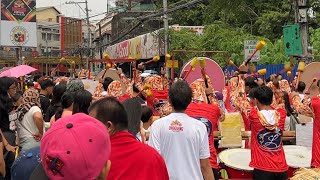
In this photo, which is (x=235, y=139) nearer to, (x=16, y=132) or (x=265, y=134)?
(x=265, y=134)

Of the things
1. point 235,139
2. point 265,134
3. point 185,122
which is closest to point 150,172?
point 185,122

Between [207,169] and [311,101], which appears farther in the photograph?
[311,101]

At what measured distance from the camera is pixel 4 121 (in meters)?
4.89

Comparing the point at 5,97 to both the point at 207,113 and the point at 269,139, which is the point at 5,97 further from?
the point at 269,139

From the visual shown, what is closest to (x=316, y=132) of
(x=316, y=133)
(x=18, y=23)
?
(x=316, y=133)

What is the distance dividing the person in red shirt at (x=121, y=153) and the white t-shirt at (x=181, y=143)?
117 cm

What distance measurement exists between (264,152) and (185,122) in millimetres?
1494

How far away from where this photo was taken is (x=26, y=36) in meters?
29.4

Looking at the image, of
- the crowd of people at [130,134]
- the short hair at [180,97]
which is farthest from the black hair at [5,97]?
the short hair at [180,97]

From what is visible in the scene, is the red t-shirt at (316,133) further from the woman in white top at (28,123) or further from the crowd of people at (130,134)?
the woman in white top at (28,123)

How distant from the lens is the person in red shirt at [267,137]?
480 centimetres

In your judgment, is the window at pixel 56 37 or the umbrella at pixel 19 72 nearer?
the umbrella at pixel 19 72

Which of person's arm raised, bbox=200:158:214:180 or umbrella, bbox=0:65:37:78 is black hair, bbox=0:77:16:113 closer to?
person's arm raised, bbox=200:158:214:180

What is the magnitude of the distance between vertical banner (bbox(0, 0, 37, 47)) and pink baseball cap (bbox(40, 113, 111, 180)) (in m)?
28.3
